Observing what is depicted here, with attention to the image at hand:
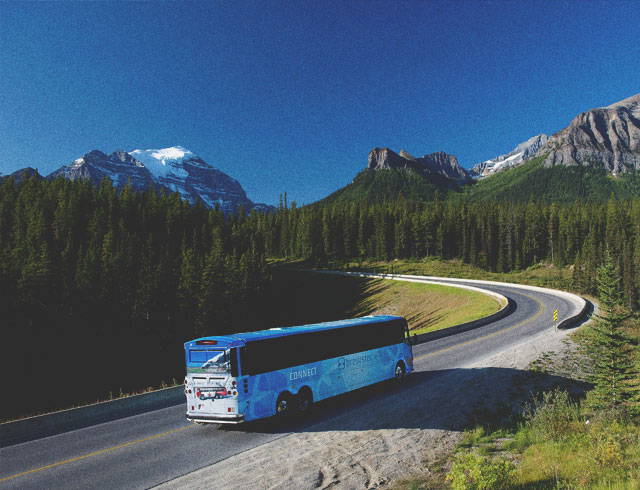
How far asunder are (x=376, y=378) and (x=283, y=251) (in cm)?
12965

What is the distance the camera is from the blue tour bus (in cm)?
1353

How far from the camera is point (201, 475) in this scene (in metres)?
10.5

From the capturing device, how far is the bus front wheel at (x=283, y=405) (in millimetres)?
14633

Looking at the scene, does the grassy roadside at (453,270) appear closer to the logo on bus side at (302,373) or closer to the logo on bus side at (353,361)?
the logo on bus side at (353,361)

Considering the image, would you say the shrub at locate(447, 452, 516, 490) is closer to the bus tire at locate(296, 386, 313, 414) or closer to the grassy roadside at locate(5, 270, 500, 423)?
the bus tire at locate(296, 386, 313, 414)

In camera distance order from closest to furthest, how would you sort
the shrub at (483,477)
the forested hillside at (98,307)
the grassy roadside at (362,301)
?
1. the shrub at (483,477)
2. the forested hillside at (98,307)
3. the grassy roadside at (362,301)

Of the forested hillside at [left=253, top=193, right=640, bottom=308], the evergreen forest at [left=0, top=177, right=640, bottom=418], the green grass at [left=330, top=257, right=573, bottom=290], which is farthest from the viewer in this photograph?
the forested hillside at [left=253, top=193, right=640, bottom=308]

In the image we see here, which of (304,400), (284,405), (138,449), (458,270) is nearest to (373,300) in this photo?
(458,270)

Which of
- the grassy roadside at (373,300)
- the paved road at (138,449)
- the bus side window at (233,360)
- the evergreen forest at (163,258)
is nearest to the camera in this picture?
the paved road at (138,449)

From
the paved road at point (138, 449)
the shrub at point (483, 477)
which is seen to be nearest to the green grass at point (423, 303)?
the paved road at point (138, 449)

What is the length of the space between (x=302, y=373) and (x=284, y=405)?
4.43 ft

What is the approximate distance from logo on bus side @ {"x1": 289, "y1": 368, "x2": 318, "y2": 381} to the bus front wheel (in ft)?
2.14

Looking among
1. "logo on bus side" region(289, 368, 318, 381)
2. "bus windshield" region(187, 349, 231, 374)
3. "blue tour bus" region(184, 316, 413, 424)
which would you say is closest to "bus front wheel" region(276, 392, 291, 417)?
"blue tour bus" region(184, 316, 413, 424)

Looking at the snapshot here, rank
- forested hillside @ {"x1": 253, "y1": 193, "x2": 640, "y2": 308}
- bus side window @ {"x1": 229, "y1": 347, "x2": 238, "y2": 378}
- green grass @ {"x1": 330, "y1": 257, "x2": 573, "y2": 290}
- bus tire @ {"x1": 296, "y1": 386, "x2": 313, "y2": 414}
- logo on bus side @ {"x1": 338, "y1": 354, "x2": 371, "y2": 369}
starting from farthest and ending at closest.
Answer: forested hillside @ {"x1": 253, "y1": 193, "x2": 640, "y2": 308}
green grass @ {"x1": 330, "y1": 257, "x2": 573, "y2": 290}
logo on bus side @ {"x1": 338, "y1": 354, "x2": 371, "y2": 369}
bus tire @ {"x1": 296, "y1": 386, "x2": 313, "y2": 414}
bus side window @ {"x1": 229, "y1": 347, "x2": 238, "y2": 378}
